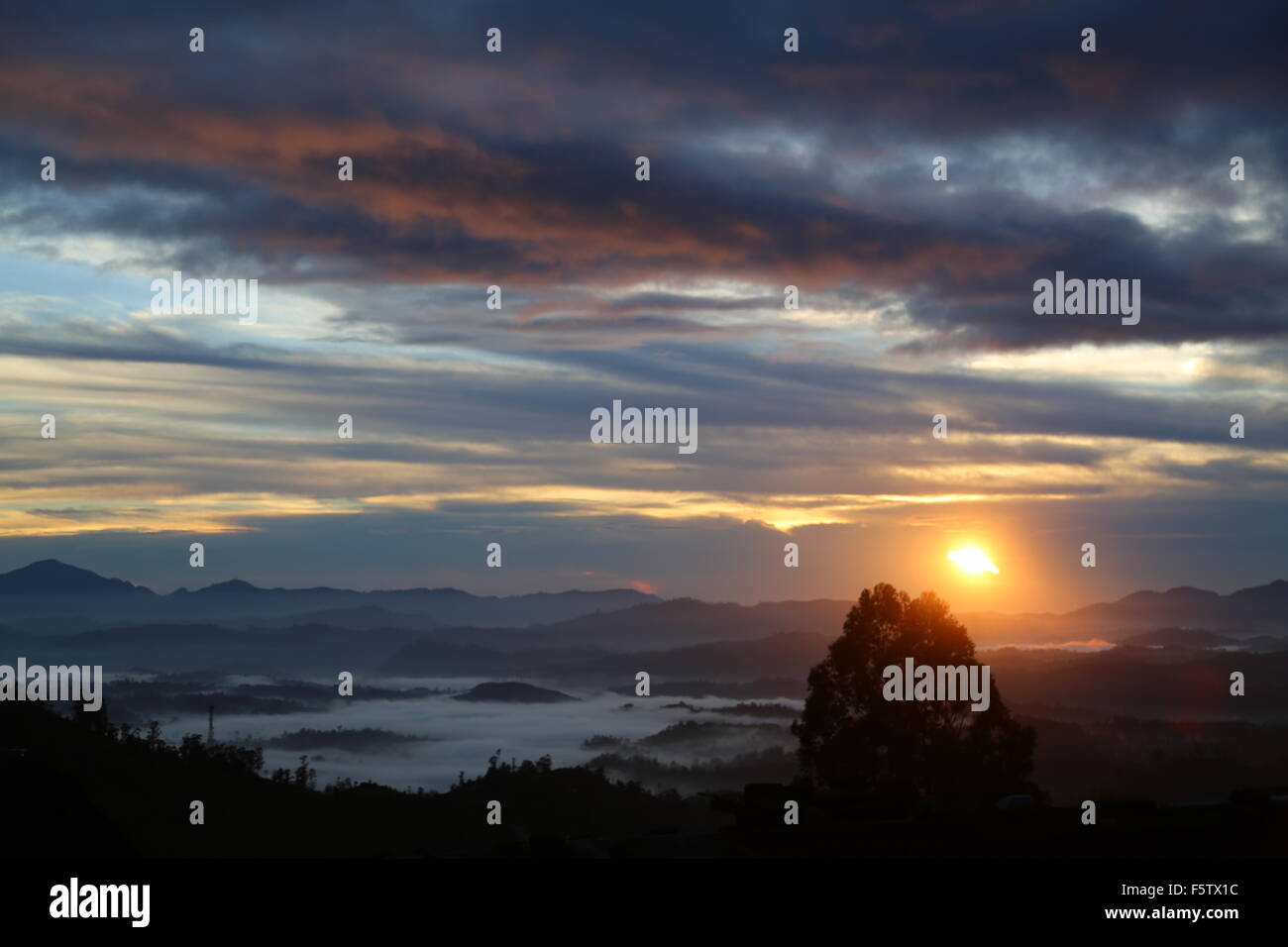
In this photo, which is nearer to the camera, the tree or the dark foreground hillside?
the dark foreground hillside

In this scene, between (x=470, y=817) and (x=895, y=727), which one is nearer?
(x=895, y=727)

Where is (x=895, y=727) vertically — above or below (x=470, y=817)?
above

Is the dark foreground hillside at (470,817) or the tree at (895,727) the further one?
the tree at (895,727)
